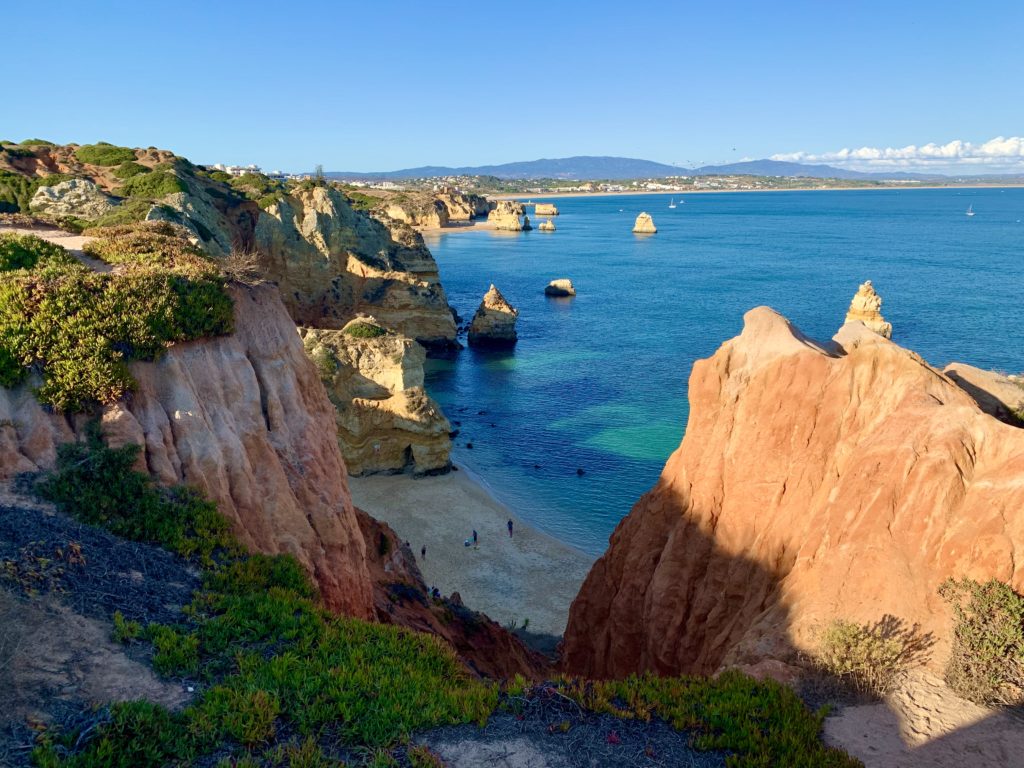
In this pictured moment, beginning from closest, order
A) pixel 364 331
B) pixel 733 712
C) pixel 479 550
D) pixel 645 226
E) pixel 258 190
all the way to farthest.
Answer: pixel 733 712, pixel 479 550, pixel 364 331, pixel 258 190, pixel 645 226

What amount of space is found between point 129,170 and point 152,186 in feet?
20.2

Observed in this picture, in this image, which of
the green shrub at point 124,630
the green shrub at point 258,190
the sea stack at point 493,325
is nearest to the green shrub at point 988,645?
the green shrub at point 124,630

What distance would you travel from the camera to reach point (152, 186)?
146 ft

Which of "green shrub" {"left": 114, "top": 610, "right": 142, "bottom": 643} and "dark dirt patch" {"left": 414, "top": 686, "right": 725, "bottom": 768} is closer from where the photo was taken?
"dark dirt patch" {"left": 414, "top": 686, "right": 725, "bottom": 768}

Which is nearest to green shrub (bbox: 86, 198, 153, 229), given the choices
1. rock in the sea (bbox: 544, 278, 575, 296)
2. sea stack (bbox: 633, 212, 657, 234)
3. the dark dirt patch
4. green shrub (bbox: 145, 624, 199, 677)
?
green shrub (bbox: 145, 624, 199, 677)

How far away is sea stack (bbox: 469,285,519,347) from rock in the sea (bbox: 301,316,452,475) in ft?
107

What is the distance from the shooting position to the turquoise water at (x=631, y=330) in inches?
1809

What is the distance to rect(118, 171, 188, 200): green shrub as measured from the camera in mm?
43625

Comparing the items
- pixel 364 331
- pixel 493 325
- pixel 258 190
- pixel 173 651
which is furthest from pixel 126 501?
pixel 493 325

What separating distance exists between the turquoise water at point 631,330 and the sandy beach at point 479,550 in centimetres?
208

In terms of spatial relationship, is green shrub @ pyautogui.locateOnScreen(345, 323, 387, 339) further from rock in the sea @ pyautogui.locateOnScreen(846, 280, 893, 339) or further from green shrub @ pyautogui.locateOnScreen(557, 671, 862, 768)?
rock in the sea @ pyautogui.locateOnScreen(846, 280, 893, 339)

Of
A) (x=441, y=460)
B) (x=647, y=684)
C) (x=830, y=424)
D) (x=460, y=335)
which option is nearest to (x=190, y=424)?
(x=647, y=684)

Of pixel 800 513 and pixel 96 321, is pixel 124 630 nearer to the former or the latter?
pixel 96 321

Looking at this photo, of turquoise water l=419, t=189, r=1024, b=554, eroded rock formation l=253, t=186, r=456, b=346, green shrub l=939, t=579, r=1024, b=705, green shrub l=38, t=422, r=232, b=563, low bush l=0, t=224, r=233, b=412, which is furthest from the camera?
eroded rock formation l=253, t=186, r=456, b=346
